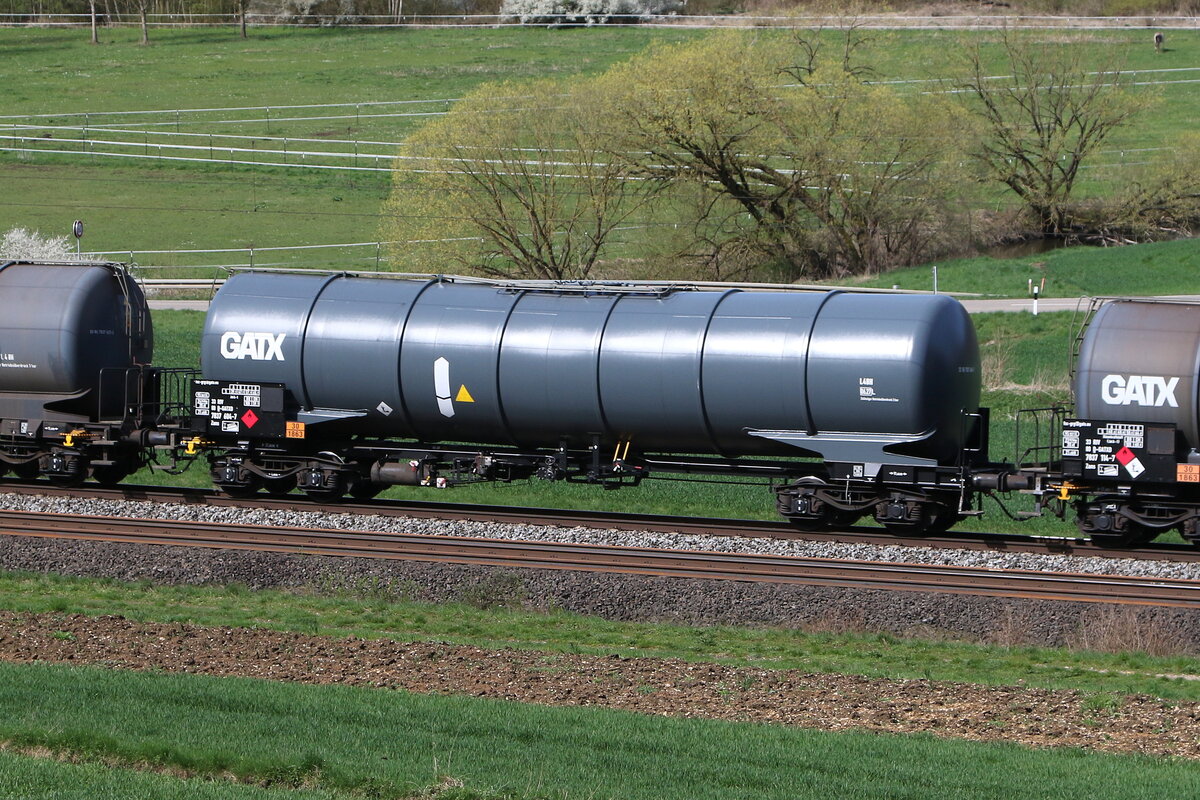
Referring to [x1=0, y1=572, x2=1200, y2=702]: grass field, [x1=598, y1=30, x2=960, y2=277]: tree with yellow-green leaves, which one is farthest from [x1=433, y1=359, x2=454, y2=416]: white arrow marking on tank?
[x1=598, y1=30, x2=960, y2=277]: tree with yellow-green leaves

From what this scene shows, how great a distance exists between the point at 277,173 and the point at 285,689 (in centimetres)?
6503

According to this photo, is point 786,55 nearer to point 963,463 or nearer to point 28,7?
point 963,463

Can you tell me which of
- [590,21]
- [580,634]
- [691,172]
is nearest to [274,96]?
[590,21]

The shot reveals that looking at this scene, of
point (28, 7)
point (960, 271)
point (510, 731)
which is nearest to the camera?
point (510, 731)

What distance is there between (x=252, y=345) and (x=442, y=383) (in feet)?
12.4

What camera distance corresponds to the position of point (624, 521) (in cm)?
2325

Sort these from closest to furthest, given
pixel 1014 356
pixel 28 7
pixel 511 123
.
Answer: pixel 1014 356, pixel 511 123, pixel 28 7

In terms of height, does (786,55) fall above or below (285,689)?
above

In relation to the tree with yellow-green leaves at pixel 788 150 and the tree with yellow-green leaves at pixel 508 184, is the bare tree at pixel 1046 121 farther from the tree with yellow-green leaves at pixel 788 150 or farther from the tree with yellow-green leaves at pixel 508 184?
the tree with yellow-green leaves at pixel 508 184

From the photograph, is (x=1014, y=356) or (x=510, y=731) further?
(x=1014, y=356)

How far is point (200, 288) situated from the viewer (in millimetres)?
56938

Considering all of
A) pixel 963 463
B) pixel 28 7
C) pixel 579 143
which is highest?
pixel 28 7

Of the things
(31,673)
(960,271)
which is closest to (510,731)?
(31,673)

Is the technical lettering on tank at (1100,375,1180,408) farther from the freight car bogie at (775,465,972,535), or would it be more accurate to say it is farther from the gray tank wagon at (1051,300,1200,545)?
the freight car bogie at (775,465,972,535)
